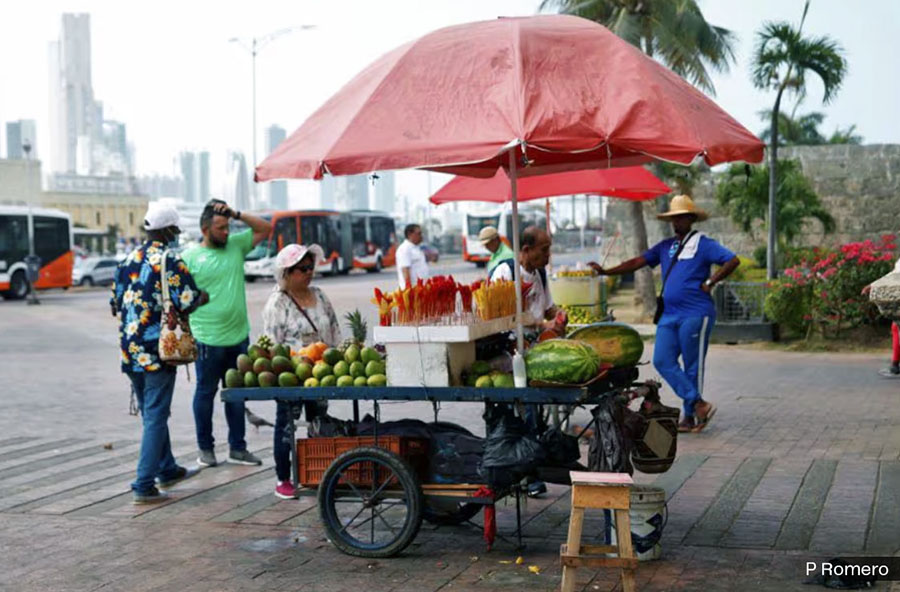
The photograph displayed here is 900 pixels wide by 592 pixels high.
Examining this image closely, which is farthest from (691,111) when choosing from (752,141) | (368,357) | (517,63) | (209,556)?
(209,556)

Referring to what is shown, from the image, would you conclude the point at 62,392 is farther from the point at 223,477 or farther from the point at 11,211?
the point at 11,211

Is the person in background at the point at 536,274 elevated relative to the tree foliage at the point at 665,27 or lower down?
lower down

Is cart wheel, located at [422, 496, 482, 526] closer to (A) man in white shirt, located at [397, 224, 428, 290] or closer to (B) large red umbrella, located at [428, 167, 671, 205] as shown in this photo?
(B) large red umbrella, located at [428, 167, 671, 205]

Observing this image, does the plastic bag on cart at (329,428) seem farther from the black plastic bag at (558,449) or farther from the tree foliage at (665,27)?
the tree foliage at (665,27)

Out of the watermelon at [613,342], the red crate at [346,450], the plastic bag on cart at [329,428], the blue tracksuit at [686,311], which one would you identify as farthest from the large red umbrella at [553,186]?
the red crate at [346,450]

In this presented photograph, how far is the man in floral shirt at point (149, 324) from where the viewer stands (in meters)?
7.43

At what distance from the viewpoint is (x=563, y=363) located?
5.88 m

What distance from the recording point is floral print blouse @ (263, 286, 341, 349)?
25.2ft

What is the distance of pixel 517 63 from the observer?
5863 millimetres

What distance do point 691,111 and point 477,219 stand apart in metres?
54.8

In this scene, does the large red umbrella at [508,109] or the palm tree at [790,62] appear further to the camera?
the palm tree at [790,62]

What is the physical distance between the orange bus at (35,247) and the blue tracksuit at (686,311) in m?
30.9

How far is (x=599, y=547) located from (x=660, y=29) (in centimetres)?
2038

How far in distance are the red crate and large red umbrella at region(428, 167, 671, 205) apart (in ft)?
12.3
